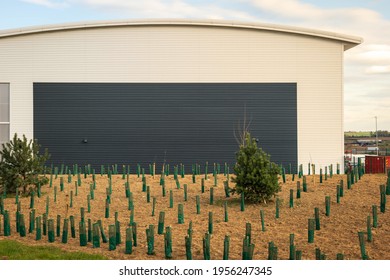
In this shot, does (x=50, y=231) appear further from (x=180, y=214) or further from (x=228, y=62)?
(x=228, y=62)

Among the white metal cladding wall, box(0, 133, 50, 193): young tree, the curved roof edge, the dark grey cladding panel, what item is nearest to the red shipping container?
the white metal cladding wall

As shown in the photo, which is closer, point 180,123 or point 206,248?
point 206,248

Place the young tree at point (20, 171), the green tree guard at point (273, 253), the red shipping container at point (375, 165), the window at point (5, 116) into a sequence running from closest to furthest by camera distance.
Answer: the green tree guard at point (273, 253)
the young tree at point (20, 171)
the red shipping container at point (375, 165)
the window at point (5, 116)

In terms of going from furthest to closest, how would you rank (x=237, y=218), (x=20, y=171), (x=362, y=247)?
(x=20, y=171), (x=237, y=218), (x=362, y=247)

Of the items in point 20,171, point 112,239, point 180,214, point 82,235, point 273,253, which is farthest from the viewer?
point 20,171

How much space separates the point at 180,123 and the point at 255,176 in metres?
11.2

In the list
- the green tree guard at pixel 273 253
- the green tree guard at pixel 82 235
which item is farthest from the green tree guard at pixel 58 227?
the green tree guard at pixel 273 253

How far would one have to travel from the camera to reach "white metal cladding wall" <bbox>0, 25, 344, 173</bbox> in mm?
25922

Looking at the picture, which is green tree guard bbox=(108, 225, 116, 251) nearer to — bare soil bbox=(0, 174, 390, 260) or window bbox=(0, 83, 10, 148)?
bare soil bbox=(0, 174, 390, 260)

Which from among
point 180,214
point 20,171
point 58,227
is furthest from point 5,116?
Answer: point 180,214

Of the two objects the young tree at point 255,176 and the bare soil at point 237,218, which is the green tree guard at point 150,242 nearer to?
the bare soil at point 237,218

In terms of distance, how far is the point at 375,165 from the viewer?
22312mm

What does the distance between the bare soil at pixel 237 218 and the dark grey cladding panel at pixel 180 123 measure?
254 inches

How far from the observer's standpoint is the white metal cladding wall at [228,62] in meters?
25.9
